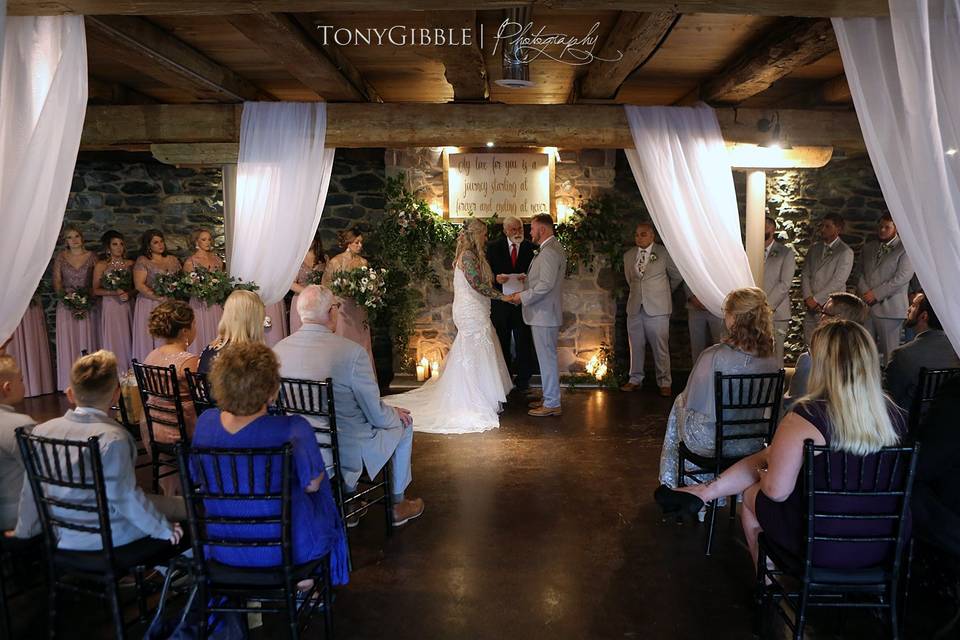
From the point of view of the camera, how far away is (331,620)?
2.54 m

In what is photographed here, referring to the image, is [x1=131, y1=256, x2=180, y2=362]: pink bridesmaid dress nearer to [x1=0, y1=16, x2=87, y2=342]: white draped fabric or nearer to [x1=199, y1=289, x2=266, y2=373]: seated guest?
[x1=199, y1=289, x2=266, y2=373]: seated guest

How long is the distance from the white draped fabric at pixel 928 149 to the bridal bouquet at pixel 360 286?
4.41 m

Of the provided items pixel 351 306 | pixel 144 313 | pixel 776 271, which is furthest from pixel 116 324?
pixel 776 271

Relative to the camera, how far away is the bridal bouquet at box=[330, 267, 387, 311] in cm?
630

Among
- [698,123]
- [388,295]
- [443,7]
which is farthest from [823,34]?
[388,295]

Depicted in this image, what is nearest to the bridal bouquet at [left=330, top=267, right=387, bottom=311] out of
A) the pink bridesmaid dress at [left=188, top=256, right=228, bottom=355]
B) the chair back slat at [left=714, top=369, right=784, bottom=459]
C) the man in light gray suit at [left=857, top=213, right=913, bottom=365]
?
the pink bridesmaid dress at [left=188, top=256, right=228, bottom=355]

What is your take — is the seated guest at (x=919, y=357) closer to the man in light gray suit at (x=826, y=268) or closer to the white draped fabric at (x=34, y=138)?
the man in light gray suit at (x=826, y=268)

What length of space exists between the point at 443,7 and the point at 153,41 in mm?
2045

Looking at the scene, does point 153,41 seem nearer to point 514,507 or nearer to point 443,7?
point 443,7

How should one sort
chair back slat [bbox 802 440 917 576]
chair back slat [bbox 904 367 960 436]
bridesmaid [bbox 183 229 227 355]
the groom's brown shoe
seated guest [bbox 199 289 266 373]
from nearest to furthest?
chair back slat [bbox 802 440 917 576] < chair back slat [bbox 904 367 960 436] < seated guest [bbox 199 289 266 373] < the groom's brown shoe < bridesmaid [bbox 183 229 227 355]

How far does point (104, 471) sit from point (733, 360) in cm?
281

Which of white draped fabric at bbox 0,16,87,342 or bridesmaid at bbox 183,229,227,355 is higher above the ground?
white draped fabric at bbox 0,16,87,342

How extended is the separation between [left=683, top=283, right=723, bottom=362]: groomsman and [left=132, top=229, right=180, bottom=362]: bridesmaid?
208 inches

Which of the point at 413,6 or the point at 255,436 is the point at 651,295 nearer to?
the point at 413,6
